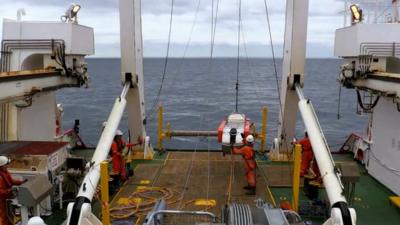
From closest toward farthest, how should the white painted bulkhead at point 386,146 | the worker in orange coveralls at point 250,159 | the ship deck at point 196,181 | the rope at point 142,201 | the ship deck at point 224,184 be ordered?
the rope at point 142,201, the ship deck at point 224,184, the ship deck at point 196,181, the worker in orange coveralls at point 250,159, the white painted bulkhead at point 386,146

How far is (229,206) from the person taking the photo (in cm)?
622

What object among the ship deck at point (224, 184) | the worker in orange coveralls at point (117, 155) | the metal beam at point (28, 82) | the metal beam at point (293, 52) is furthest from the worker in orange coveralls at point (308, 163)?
the metal beam at point (28, 82)

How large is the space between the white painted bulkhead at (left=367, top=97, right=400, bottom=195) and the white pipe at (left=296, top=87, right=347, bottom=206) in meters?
2.29

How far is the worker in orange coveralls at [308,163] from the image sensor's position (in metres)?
9.80

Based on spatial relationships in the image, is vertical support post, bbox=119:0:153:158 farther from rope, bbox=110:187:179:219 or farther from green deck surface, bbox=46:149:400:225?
rope, bbox=110:187:179:219

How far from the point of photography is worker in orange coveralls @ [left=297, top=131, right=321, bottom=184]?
9805 mm

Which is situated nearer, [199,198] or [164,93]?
[199,198]

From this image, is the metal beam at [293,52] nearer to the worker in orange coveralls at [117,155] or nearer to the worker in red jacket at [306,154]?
the worker in red jacket at [306,154]

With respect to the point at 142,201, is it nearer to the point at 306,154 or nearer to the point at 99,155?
the point at 99,155

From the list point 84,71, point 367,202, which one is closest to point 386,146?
point 367,202

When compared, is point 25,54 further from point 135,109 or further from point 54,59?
point 135,109

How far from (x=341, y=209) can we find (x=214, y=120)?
2450 centimetres

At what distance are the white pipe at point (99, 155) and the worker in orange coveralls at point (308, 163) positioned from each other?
13.9 feet

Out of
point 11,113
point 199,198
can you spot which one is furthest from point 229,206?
point 11,113
